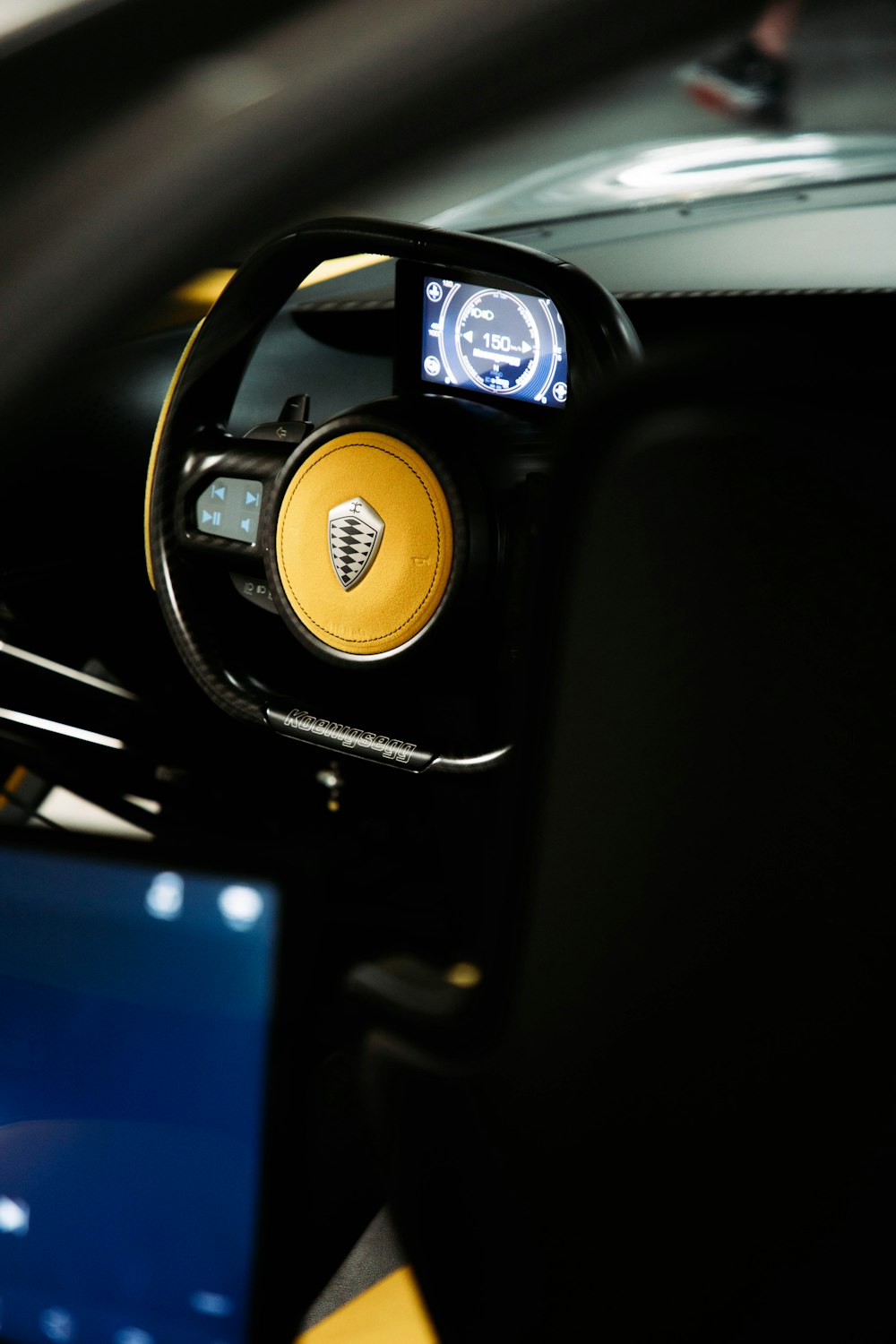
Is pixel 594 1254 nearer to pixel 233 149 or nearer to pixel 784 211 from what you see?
pixel 233 149

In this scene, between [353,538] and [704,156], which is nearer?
[353,538]

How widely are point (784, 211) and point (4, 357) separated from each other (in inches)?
62.3

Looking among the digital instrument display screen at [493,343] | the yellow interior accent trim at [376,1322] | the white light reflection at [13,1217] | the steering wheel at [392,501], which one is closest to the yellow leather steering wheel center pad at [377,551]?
the steering wheel at [392,501]

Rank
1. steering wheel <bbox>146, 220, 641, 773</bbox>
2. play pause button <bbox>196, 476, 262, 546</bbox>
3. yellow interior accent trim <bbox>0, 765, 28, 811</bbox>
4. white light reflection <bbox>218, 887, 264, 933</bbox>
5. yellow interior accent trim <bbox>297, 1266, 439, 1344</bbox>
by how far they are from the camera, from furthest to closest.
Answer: yellow interior accent trim <bbox>0, 765, 28, 811</bbox>, yellow interior accent trim <bbox>297, 1266, 439, 1344</bbox>, play pause button <bbox>196, 476, 262, 546</bbox>, steering wheel <bbox>146, 220, 641, 773</bbox>, white light reflection <bbox>218, 887, 264, 933</bbox>

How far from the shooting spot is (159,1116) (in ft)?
2.72

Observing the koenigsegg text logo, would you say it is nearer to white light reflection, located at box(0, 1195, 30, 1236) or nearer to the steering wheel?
the steering wheel

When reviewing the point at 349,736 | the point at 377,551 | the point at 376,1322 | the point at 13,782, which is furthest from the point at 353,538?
the point at 13,782

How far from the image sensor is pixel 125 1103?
0.84 metres

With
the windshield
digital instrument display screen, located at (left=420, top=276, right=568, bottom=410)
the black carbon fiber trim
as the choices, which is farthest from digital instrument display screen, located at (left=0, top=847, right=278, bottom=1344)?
→ the windshield

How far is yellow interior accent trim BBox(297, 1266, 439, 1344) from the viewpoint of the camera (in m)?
1.23

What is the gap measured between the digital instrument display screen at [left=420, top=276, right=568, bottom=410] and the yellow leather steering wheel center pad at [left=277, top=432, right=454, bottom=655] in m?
0.12

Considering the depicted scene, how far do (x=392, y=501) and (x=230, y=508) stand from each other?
8.3 inches

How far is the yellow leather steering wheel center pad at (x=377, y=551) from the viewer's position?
966mm

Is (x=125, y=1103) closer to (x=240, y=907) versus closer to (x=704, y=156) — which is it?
(x=240, y=907)
